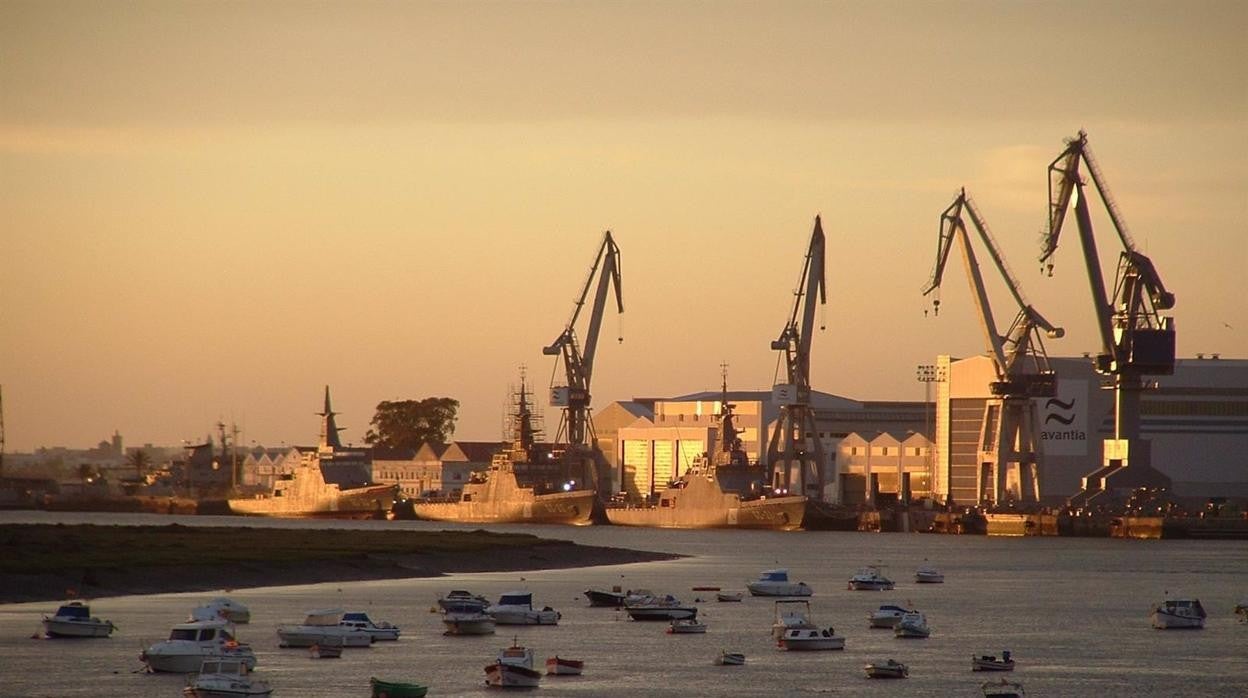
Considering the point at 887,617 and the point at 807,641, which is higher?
the point at 887,617

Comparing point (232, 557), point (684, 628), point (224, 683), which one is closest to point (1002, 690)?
point (224, 683)

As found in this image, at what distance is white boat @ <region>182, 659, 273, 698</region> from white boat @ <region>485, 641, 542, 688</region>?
5.97 meters

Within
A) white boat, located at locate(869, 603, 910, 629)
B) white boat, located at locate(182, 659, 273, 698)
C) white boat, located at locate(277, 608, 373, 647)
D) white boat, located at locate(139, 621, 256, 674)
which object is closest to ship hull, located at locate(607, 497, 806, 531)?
white boat, located at locate(869, 603, 910, 629)

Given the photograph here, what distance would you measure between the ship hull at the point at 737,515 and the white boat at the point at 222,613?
106 m

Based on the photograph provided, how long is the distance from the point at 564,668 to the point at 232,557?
4589cm

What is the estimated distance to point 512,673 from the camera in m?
56.2

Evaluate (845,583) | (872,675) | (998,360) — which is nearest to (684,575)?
(845,583)

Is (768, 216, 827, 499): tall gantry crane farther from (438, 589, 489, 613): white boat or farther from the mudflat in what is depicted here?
(438, 589, 489, 613): white boat

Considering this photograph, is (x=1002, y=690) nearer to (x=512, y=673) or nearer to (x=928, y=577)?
(x=512, y=673)

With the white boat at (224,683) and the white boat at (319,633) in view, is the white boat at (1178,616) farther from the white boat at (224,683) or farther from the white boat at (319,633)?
the white boat at (224,683)

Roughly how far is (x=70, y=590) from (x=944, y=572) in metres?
47.6

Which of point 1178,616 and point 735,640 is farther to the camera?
point 1178,616

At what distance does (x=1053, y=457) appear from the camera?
17650 cm

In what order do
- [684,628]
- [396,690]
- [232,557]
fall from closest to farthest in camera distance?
1. [396,690]
2. [684,628]
3. [232,557]
